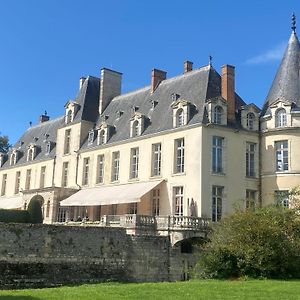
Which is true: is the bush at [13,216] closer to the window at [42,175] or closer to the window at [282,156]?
the window at [42,175]

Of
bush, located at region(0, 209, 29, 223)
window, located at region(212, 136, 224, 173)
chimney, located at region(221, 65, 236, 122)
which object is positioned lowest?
bush, located at region(0, 209, 29, 223)

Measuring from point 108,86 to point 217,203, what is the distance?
15.4 m

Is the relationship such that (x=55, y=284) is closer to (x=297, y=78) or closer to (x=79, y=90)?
(x=297, y=78)

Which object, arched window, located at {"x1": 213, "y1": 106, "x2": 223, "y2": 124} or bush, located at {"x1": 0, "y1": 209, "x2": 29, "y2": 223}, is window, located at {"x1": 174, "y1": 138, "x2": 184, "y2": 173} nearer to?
arched window, located at {"x1": 213, "y1": 106, "x2": 223, "y2": 124}

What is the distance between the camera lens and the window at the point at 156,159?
1144 inches

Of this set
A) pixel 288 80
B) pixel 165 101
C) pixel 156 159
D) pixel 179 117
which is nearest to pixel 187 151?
pixel 179 117

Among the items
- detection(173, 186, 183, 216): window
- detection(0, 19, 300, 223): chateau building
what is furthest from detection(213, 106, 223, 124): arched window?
detection(173, 186, 183, 216): window

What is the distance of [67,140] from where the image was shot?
37906mm

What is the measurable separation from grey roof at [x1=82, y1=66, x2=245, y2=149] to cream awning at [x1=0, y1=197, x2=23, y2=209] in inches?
325

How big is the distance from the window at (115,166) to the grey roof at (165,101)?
3.15 feet

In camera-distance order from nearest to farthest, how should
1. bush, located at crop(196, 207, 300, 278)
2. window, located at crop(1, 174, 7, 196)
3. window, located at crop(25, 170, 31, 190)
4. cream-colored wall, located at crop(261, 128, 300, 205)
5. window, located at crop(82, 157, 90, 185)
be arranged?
bush, located at crop(196, 207, 300, 278) → cream-colored wall, located at crop(261, 128, 300, 205) → window, located at crop(82, 157, 90, 185) → window, located at crop(25, 170, 31, 190) → window, located at crop(1, 174, 7, 196)

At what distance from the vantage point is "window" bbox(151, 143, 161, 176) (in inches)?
1144

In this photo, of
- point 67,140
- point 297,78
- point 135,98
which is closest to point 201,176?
point 297,78

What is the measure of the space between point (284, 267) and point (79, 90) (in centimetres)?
2396
